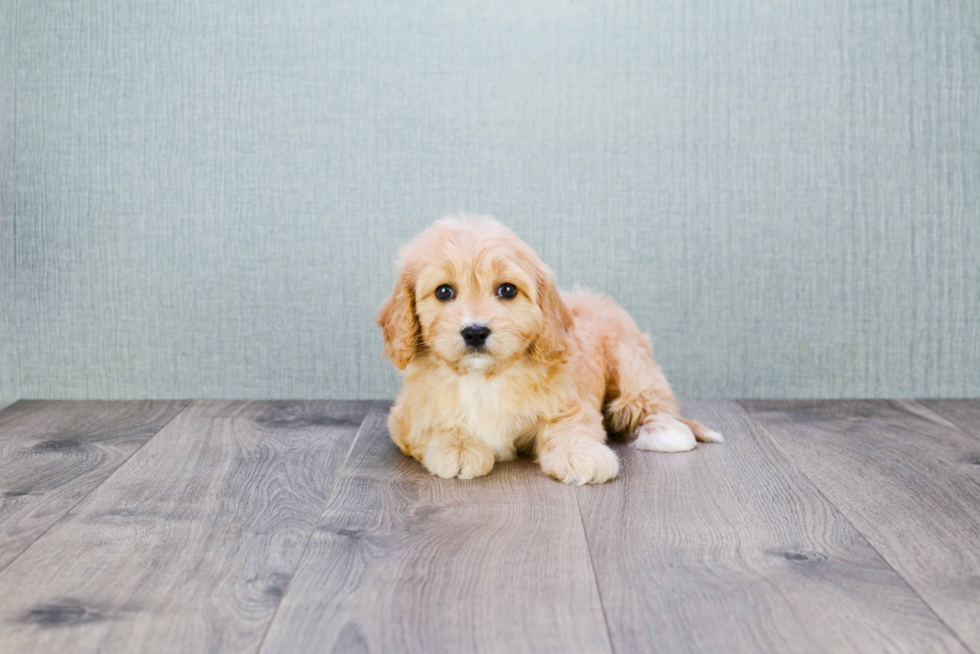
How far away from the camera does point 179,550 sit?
1.59m

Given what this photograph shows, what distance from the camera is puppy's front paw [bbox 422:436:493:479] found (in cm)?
200

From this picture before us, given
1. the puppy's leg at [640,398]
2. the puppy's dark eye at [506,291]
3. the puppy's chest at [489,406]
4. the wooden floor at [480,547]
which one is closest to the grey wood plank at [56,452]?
the wooden floor at [480,547]

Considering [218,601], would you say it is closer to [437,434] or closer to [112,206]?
[437,434]

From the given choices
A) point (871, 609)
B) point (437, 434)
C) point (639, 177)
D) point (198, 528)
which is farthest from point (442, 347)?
point (639, 177)

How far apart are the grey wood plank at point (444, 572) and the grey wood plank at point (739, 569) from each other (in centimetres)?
7

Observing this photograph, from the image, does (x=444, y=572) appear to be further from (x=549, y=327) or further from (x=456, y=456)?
(x=549, y=327)

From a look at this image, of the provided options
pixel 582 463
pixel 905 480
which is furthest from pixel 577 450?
pixel 905 480

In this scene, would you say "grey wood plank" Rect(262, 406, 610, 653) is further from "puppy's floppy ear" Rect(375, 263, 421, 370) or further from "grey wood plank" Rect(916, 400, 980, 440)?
"grey wood plank" Rect(916, 400, 980, 440)

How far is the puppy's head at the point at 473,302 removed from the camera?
1.90 metres

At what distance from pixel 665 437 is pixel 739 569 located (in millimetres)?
750

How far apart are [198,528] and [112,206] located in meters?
1.53

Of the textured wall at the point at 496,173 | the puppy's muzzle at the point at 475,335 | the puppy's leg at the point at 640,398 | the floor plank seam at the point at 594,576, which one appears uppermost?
the textured wall at the point at 496,173

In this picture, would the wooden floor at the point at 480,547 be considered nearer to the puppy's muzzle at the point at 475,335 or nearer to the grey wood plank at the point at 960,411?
the grey wood plank at the point at 960,411

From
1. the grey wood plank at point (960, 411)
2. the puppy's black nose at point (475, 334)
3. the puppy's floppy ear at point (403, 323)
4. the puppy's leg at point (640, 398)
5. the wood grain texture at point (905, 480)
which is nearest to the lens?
the wood grain texture at point (905, 480)
